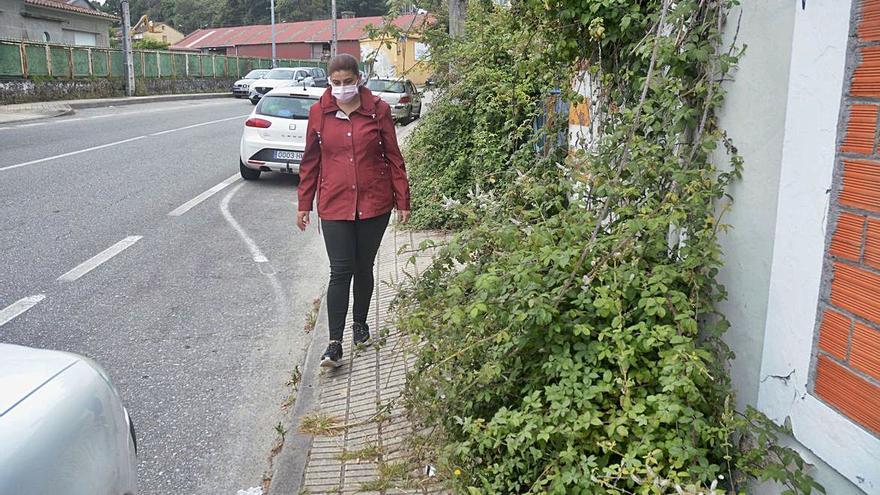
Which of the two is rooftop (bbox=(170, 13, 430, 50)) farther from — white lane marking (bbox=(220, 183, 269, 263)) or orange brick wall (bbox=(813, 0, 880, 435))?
orange brick wall (bbox=(813, 0, 880, 435))

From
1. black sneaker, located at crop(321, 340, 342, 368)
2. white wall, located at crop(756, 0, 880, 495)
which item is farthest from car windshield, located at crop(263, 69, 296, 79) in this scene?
white wall, located at crop(756, 0, 880, 495)

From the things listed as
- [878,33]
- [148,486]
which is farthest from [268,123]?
[878,33]

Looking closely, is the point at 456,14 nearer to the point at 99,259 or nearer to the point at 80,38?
the point at 99,259

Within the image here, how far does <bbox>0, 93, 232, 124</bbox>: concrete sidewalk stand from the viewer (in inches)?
861

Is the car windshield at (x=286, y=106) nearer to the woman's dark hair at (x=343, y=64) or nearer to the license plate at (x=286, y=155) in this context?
the license plate at (x=286, y=155)

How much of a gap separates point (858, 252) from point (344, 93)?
10.2ft

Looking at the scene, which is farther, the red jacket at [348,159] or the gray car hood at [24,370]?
the red jacket at [348,159]

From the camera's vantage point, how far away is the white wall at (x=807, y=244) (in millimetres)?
2428

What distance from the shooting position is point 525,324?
121 inches

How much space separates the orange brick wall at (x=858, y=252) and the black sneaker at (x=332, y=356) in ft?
9.97

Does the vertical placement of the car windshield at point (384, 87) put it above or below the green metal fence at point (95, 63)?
below

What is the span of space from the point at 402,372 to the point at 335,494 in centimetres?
137

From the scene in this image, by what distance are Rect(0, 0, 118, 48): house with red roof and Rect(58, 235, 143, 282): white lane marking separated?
31.5 meters

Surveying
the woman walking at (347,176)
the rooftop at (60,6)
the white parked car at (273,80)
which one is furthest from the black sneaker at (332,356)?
the rooftop at (60,6)
